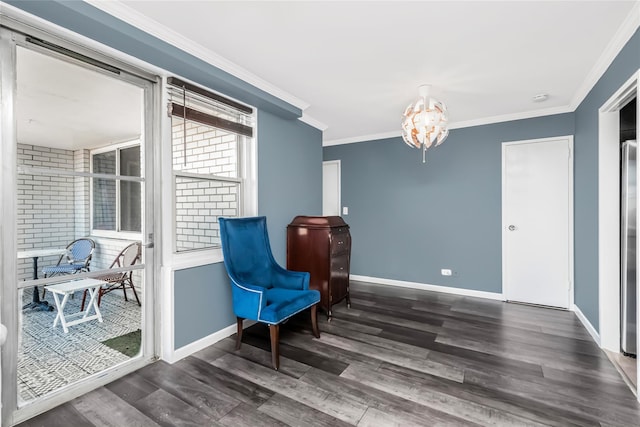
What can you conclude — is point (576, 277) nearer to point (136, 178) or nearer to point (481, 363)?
point (481, 363)

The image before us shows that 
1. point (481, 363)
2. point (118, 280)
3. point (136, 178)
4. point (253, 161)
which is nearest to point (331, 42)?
point (253, 161)

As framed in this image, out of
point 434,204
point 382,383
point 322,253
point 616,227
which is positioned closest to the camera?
point 382,383

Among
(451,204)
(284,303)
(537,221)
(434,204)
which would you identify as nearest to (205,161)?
(284,303)

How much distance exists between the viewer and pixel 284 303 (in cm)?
247

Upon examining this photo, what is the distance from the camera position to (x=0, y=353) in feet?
5.47

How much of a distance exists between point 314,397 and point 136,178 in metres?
2.06

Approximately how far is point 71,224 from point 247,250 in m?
1.31

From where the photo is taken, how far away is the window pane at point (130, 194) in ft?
7.61

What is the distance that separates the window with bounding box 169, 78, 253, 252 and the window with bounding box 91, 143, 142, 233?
28 centimetres

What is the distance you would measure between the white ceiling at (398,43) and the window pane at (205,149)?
1.96 ft

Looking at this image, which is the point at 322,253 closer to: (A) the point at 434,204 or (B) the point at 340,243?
(B) the point at 340,243

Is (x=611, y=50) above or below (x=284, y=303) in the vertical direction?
above

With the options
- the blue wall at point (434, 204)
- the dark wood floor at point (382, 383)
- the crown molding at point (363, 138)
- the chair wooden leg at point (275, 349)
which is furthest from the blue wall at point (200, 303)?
the crown molding at point (363, 138)

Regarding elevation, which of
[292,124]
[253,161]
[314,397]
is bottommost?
[314,397]
